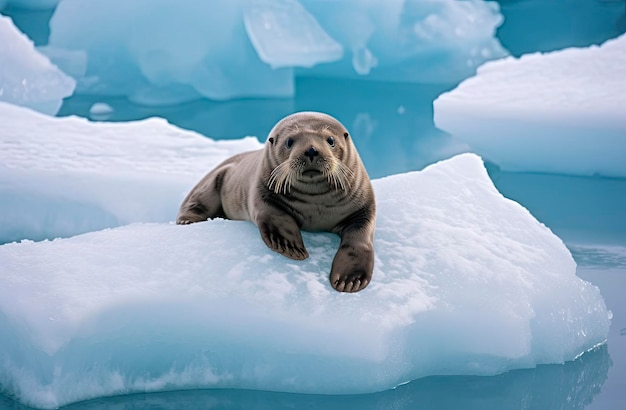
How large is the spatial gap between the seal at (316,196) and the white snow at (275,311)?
6 cm

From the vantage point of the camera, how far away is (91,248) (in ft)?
8.66

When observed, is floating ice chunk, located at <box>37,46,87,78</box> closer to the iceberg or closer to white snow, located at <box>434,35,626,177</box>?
the iceberg

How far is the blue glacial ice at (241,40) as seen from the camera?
331 inches

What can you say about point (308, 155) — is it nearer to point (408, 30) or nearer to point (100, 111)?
point (100, 111)

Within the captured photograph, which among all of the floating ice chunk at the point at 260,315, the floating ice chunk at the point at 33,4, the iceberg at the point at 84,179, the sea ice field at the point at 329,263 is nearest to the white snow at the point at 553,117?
the sea ice field at the point at 329,263

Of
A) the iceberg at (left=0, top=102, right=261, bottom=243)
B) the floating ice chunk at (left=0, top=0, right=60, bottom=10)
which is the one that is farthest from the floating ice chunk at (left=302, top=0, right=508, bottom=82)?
the iceberg at (left=0, top=102, right=261, bottom=243)

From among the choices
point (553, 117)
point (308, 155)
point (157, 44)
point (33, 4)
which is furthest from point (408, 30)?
point (308, 155)

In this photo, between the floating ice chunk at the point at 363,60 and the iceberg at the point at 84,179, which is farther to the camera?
the floating ice chunk at the point at 363,60

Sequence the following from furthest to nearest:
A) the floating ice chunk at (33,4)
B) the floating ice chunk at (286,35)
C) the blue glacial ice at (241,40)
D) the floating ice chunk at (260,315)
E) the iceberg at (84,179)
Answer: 1. the floating ice chunk at (33,4)
2. the blue glacial ice at (241,40)
3. the floating ice chunk at (286,35)
4. the iceberg at (84,179)
5. the floating ice chunk at (260,315)

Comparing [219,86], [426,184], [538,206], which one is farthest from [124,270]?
[219,86]

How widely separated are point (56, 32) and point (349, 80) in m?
3.83

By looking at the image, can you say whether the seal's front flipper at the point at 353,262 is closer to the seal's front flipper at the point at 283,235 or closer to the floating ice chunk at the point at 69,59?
the seal's front flipper at the point at 283,235

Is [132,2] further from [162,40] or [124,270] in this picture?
[124,270]

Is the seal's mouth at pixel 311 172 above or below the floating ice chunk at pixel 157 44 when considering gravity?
above
